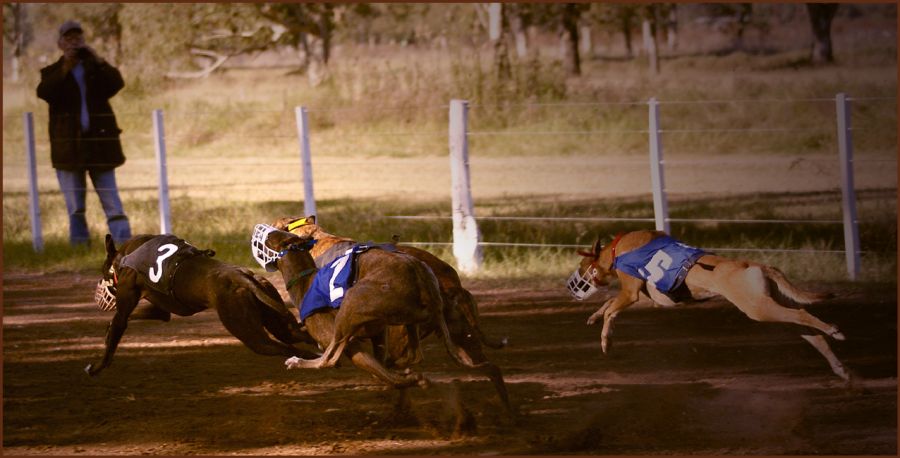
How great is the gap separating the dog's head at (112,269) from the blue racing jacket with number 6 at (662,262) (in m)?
2.73

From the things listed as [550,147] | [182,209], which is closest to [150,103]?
[550,147]

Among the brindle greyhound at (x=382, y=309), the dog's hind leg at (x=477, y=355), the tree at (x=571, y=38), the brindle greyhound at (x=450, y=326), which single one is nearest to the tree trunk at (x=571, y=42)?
the tree at (x=571, y=38)

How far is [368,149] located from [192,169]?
3.01m

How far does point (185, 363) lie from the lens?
324 inches

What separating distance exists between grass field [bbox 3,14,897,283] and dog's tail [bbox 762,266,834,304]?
12.2ft

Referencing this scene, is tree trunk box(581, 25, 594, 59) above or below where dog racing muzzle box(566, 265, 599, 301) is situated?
above

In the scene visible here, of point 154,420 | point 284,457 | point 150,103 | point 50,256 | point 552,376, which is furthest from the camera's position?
point 150,103

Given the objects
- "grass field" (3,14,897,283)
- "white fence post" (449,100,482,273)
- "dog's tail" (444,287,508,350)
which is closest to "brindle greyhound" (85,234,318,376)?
"dog's tail" (444,287,508,350)

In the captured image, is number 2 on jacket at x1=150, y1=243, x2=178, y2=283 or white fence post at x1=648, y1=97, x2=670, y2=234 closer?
number 2 on jacket at x1=150, y1=243, x2=178, y2=283

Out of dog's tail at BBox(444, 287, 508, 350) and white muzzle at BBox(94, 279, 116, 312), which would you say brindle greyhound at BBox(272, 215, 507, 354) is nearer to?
dog's tail at BBox(444, 287, 508, 350)

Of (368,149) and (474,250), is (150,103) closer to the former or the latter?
(368,149)

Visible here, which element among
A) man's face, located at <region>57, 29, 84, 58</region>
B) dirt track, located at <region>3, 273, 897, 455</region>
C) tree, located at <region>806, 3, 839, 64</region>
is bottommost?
dirt track, located at <region>3, 273, 897, 455</region>

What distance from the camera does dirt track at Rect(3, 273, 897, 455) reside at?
19.9ft

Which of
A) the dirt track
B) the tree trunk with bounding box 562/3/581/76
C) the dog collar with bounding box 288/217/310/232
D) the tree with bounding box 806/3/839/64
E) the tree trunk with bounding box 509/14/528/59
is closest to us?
the dirt track
